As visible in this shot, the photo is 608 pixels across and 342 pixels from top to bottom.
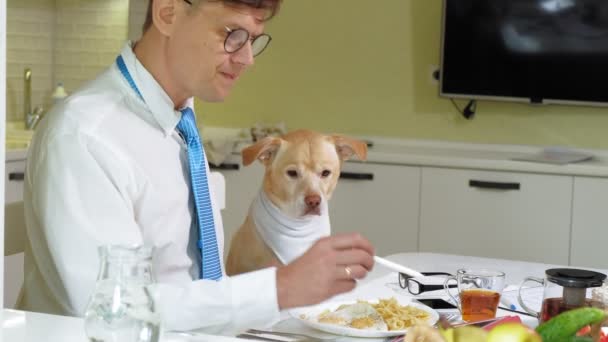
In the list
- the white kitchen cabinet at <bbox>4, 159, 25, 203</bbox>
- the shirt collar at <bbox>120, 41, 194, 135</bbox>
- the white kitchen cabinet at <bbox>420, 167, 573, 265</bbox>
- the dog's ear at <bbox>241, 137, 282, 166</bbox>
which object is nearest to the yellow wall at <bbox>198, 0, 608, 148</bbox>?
the white kitchen cabinet at <bbox>420, 167, 573, 265</bbox>

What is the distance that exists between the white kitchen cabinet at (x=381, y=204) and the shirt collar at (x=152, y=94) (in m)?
2.53

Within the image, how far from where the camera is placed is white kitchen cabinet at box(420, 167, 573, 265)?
4098mm

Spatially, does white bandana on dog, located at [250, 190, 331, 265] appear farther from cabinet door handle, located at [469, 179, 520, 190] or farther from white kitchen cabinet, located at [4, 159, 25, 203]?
cabinet door handle, located at [469, 179, 520, 190]

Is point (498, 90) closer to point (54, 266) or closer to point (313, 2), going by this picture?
point (313, 2)

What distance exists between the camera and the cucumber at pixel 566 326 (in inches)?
48.3

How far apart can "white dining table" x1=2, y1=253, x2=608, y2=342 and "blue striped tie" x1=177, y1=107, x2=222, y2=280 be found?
160mm

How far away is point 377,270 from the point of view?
2348 mm

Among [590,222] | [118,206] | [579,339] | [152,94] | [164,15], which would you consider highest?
[164,15]

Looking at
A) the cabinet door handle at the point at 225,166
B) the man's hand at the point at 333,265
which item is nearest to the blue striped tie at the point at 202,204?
the man's hand at the point at 333,265

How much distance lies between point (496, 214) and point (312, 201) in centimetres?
192

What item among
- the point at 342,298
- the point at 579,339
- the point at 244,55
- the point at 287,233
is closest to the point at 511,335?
the point at 579,339

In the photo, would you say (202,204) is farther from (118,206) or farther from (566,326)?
(566,326)

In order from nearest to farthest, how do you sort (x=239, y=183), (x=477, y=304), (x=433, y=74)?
(x=477, y=304), (x=239, y=183), (x=433, y=74)

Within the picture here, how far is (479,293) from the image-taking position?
5.97ft
